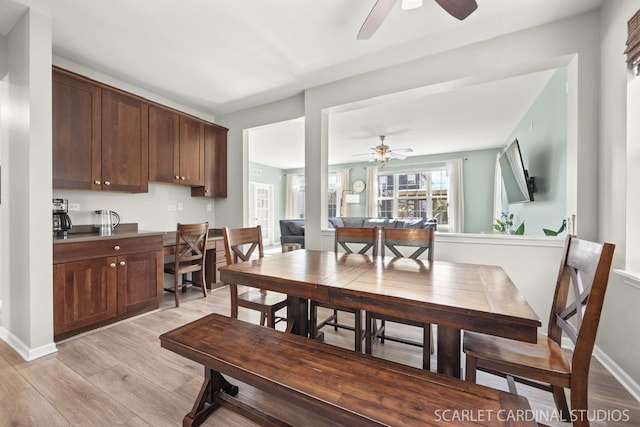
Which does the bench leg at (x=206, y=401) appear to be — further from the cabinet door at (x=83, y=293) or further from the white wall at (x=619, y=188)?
the white wall at (x=619, y=188)

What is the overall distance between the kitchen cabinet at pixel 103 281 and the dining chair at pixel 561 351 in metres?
2.98

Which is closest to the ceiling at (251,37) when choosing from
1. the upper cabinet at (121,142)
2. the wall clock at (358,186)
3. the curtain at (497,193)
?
the upper cabinet at (121,142)

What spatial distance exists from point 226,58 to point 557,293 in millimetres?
3274

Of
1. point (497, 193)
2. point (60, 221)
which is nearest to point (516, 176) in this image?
point (497, 193)

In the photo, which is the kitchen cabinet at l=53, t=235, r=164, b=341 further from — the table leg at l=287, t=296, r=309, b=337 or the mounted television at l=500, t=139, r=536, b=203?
the mounted television at l=500, t=139, r=536, b=203

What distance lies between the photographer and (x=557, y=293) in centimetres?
143

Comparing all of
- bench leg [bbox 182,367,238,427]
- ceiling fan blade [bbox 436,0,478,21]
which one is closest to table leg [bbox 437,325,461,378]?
bench leg [bbox 182,367,238,427]

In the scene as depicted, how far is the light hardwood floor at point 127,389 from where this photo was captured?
1.46m

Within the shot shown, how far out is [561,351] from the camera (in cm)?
129

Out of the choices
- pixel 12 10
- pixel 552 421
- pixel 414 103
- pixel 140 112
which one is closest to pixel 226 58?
pixel 140 112

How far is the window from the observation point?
748cm

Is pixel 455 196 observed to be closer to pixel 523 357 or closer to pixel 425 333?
pixel 425 333

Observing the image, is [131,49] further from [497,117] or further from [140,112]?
[497,117]

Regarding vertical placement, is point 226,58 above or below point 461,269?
above
